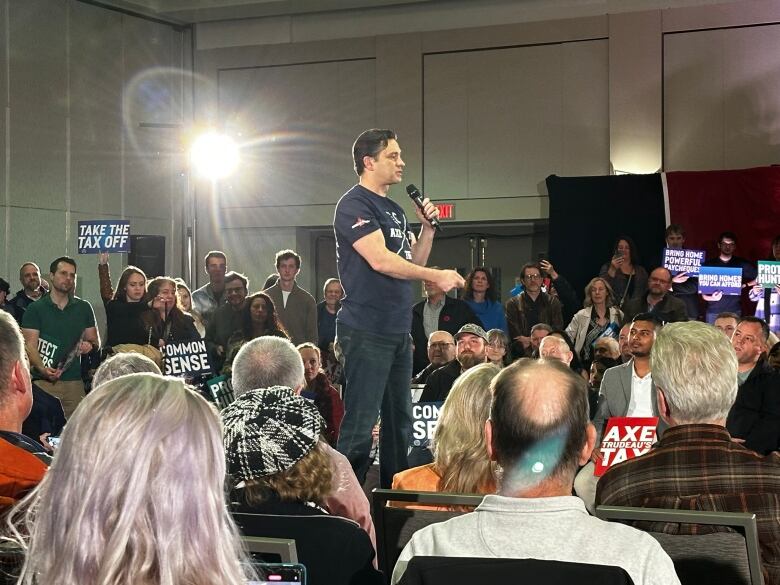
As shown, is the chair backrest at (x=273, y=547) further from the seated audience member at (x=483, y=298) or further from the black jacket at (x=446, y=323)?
the seated audience member at (x=483, y=298)

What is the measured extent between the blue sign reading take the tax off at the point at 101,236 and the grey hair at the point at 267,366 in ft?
22.0

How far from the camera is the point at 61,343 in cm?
897

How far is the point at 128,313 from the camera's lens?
29.0ft

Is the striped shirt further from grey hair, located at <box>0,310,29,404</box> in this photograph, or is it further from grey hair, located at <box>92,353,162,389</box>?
grey hair, located at <box>92,353,162,389</box>

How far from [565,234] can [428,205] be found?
26.6ft

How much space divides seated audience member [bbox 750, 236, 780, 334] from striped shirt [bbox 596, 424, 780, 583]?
23.0 ft

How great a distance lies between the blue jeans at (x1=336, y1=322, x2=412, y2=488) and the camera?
432cm

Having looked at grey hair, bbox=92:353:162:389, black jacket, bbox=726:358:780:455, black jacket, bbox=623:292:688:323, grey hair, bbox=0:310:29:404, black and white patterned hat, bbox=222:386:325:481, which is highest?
black jacket, bbox=623:292:688:323

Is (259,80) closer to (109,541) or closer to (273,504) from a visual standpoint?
(273,504)

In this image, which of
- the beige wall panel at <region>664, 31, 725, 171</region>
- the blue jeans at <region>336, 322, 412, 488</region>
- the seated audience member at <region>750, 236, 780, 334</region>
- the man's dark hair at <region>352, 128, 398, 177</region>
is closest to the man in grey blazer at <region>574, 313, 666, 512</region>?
the blue jeans at <region>336, 322, 412, 488</region>

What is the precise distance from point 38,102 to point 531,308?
661 cm

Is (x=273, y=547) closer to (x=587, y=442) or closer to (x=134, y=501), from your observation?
(x=587, y=442)

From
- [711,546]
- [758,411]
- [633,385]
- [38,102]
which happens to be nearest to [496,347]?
[633,385]

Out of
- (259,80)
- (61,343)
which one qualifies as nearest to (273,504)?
(61,343)
